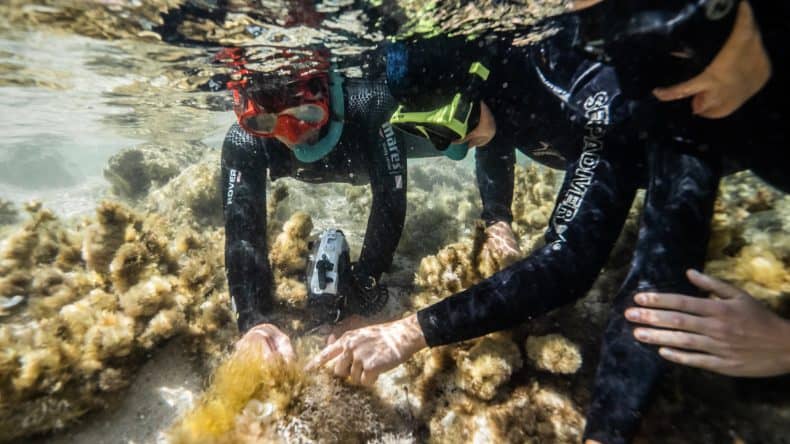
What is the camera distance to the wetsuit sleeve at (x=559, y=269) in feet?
7.17

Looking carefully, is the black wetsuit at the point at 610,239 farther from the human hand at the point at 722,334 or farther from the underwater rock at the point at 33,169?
the underwater rock at the point at 33,169

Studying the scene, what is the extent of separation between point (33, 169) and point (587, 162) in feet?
147

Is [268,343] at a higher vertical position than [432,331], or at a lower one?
lower

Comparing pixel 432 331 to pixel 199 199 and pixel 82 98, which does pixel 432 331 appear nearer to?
pixel 199 199

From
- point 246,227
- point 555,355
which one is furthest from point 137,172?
point 555,355

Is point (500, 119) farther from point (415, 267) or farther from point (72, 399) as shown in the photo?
point (72, 399)

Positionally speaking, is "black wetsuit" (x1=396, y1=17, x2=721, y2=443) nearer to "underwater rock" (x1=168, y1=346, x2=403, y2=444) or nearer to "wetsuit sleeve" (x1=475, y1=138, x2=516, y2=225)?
"underwater rock" (x1=168, y1=346, x2=403, y2=444)

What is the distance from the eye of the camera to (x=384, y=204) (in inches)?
150

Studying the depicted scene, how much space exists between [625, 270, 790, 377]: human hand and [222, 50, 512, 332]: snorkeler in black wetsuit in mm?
2339

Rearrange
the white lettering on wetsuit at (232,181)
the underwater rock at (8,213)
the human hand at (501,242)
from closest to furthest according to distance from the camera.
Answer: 1. the human hand at (501,242)
2. the white lettering on wetsuit at (232,181)
3. the underwater rock at (8,213)

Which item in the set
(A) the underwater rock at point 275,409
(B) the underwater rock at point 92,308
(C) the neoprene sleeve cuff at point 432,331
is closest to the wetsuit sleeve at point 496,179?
(C) the neoprene sleeve cuff at point 432,331

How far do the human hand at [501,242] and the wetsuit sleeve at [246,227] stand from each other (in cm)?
201

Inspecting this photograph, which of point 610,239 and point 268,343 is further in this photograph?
point 268,343

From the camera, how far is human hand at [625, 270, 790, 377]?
5.73 feet
